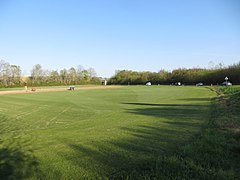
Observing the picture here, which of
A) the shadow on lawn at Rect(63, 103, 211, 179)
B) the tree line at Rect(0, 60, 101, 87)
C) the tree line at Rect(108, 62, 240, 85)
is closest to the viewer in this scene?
the shadow on lawn at Rect(63, 103, 211, 179)

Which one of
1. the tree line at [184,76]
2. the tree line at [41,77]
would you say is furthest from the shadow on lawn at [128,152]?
the tree line at [41,77]

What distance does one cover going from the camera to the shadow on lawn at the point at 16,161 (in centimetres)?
498

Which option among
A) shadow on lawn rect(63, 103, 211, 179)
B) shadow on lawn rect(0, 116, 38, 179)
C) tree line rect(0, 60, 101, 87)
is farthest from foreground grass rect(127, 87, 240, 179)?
tree line rect(0, 60, 101, 87)

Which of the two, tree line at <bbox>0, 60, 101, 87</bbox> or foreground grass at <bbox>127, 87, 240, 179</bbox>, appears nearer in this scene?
foreground grass at <bbox>127, 87, 240, 179</bbox>

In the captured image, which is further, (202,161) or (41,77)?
(41,77)

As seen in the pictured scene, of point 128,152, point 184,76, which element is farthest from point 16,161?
point 184,76

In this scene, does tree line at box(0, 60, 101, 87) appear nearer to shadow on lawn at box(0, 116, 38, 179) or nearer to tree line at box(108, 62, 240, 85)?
tree line at box(108, 62, 240, 85)

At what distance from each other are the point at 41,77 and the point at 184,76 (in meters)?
72.6

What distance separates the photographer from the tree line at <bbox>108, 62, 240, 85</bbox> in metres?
78.5

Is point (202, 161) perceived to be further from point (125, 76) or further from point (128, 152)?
point (125, 76)

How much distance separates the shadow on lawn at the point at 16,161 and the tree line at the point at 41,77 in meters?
97.2

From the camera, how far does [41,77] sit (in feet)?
371

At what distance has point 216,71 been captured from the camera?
281ft

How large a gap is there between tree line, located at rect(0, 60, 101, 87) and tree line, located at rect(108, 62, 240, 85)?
66.5 feet
